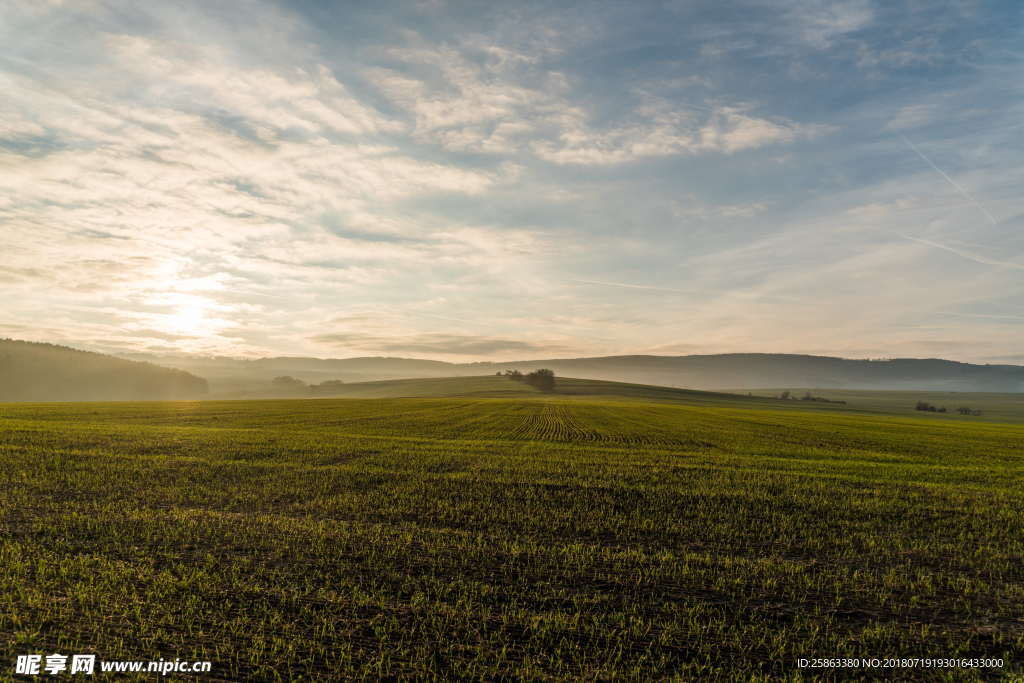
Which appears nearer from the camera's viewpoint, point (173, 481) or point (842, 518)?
point (842, 518)

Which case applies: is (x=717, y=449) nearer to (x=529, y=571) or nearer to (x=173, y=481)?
(x=529, y=571)

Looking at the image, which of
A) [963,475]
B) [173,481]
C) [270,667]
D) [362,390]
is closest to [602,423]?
[963,475]

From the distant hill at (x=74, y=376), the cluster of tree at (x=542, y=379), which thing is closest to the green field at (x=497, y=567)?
the cluster of tree at (x=542, y=379)

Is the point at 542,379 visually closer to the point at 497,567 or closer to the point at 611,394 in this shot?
the point at 611,394

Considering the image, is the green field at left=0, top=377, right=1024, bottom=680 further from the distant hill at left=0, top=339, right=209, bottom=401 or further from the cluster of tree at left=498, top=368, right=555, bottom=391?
the distant hill at left=0, top=339, right=209, bottom=401

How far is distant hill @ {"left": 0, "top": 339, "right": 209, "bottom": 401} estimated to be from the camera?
151000 mm

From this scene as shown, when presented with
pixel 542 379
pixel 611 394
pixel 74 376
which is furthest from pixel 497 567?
pixel 74 376

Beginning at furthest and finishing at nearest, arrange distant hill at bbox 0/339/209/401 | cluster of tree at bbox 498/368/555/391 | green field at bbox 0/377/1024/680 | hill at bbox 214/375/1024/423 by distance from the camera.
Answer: distant hill at bbox 0/339/209/401 → cluster of tree at bbox 498/368/555/391 → hill at bbox 214/375/1024/423 → green field at bbox 0/377/1024/680

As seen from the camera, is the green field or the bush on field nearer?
the green field

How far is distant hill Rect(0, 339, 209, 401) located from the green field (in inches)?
6872

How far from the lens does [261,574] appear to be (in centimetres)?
932

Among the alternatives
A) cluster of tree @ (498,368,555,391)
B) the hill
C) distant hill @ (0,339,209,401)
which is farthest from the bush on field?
distant hill @ (0,339,209,401)

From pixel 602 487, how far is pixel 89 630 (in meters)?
14.8

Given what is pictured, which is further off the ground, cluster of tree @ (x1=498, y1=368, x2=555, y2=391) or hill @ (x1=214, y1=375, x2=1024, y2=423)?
cluster of tree @ (x1=498, y1=368, x2=555, y2=391)
